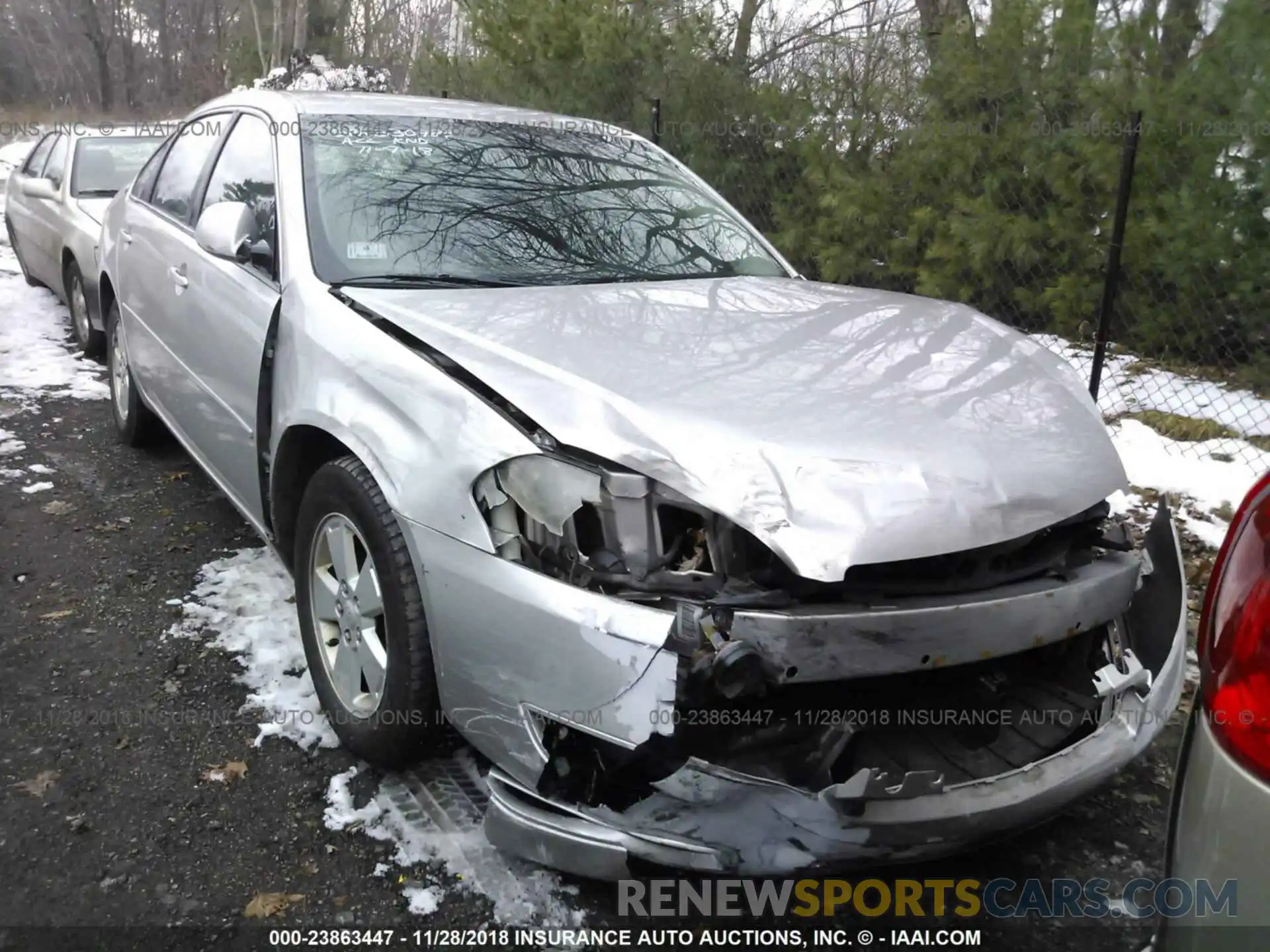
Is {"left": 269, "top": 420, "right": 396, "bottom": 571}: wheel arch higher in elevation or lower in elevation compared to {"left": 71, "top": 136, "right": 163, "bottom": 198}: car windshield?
lower

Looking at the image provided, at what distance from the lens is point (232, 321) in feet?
10.7

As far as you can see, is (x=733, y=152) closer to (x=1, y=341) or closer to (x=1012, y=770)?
(x=1, y=341)

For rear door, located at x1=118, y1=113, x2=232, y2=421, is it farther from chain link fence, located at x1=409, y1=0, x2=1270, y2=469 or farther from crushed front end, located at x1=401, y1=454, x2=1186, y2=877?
chain link fence, located at x1=409, y1=0, x2=1270, y2=469

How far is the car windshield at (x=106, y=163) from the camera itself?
731 centimetres

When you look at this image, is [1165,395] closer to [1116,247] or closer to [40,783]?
[1116,247]

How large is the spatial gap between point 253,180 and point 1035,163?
15.2 ft

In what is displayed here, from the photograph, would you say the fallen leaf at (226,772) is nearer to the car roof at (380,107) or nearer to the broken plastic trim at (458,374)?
the broken plastic trim at (458,374)

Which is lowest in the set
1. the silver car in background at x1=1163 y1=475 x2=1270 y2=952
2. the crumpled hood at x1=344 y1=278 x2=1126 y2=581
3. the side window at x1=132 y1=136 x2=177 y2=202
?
the silver car in background at x1=1163 y1=475 x2=1270 y2=952

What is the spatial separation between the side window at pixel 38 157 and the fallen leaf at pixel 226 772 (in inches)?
298

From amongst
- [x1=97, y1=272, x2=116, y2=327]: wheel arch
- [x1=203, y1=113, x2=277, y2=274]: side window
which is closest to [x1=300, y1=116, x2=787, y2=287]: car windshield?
[x1=203, y1=113, x2=277, y2=274]: side window

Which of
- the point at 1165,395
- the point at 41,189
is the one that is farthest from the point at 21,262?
the point at 1165,395

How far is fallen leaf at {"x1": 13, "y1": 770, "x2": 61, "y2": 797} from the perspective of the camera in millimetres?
2629

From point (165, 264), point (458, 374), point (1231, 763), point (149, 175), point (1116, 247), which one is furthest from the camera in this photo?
point (1116, 247)

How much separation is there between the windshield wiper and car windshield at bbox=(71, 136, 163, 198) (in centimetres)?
528
